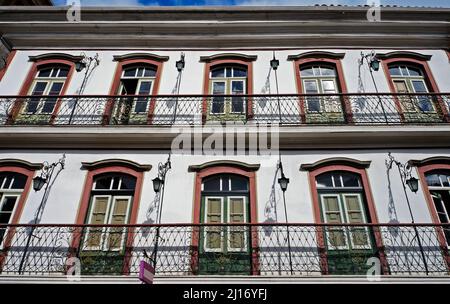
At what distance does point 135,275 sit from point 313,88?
689cm

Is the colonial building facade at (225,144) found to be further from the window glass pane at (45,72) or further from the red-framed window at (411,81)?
the window glass pane at (45,72)

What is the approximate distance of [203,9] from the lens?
1167 cm

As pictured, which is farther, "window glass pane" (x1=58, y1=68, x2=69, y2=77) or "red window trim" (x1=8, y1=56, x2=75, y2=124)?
"window glass pane" (x1=58, y1=68, x2=69, y2=77)

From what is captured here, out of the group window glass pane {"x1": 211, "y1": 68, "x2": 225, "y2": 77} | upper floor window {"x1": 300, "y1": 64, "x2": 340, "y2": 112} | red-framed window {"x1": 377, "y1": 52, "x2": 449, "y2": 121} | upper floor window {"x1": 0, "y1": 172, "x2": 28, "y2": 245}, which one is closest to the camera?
upper floor window {"x1": 0, "y1": 172, "x2": 28, "y2": 245}

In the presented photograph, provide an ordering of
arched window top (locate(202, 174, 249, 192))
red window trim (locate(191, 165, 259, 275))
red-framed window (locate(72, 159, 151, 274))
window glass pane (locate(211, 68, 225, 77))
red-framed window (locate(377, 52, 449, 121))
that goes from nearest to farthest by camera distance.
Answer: red window trim (locate(191, 165, 259, 275)) < red-framed window (locate(72, 159, 151, 274)) < arched window top (locate(202, 174, 249, 192)) < red-framed window (locate(377, 52, 449, 121)) < window glass pane (locate(211, 68, 225, 77))

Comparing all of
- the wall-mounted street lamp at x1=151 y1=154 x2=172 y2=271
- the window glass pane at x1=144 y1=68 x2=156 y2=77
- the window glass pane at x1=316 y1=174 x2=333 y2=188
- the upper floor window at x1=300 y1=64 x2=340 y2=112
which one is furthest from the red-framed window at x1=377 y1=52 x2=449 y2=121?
the window glass pane at x1=144 y1=68 x2=156 y2=77

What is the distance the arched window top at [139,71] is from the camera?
11.2 meters

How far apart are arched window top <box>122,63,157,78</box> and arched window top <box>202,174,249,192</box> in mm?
3986

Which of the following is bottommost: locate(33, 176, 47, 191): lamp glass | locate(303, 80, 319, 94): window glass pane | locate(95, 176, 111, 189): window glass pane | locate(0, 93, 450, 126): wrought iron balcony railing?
locate(33, 176, 47, 191): lamp glass

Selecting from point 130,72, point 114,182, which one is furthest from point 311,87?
point 114,182

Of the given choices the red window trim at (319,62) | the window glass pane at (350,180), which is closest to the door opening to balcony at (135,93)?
the red window trim at (319,62)

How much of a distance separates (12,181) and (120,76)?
413 centimetres

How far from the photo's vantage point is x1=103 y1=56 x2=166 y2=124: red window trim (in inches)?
389

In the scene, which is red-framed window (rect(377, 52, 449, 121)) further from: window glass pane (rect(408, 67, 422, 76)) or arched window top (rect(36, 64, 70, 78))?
arched window top (rect(36, 64, 70, 78))
